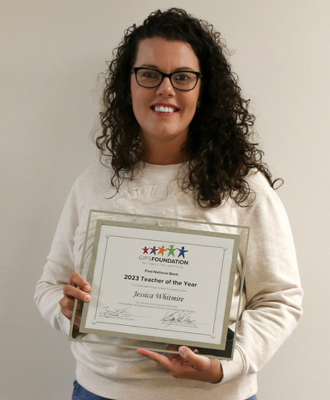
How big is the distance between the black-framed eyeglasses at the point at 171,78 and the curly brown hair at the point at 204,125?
94 millimetres

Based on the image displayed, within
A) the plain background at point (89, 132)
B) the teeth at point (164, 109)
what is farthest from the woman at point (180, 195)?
the plain background at point (89, 132)

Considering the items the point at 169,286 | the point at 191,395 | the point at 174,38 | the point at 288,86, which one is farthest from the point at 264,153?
the point at 191,395

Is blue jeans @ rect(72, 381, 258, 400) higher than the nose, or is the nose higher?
the nose

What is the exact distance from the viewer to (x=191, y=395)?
119cm

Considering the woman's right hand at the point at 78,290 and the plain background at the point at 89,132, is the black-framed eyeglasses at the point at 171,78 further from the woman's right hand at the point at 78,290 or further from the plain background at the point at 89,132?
the woman's right hand at the point at 78,290

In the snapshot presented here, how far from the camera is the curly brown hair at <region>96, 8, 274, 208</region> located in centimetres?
131

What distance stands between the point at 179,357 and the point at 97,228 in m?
0.36

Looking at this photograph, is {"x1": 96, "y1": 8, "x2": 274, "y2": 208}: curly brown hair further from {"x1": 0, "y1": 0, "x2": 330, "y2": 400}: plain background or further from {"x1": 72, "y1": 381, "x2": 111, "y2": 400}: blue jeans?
{"x1": 72, "y1": 381, "x2": 111, "y2": 400}: blue jeans

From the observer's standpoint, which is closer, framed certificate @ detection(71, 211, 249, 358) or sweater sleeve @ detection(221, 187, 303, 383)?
framed certificate @ detection(71, 211, 249, 358)

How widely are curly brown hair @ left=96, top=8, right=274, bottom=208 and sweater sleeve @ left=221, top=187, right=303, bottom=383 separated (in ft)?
0.29

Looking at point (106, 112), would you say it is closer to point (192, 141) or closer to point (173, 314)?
point (192, 141)

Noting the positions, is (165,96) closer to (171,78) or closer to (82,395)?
(171,78)
